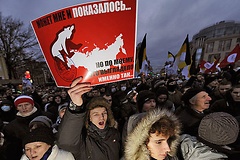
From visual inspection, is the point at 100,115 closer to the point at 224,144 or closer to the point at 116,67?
the point at 116,67

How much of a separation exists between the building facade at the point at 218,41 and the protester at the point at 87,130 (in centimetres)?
5226

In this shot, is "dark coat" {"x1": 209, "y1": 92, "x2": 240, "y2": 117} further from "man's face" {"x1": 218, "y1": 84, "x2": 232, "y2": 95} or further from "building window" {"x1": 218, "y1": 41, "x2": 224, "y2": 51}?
"building window" {"x1": 218, "y1": 41, "x2": 224, "y2": 51}

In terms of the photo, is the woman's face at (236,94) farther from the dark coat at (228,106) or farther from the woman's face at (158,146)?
the woman's face at (158,146)

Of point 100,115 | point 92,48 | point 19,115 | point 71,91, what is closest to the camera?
point 71,91

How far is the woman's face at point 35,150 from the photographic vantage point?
156 centimetres

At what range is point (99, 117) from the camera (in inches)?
73.7

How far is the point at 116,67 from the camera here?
1414 mm

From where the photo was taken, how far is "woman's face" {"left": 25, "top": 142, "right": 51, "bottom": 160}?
1.56 m

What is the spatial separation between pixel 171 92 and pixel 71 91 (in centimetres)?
449

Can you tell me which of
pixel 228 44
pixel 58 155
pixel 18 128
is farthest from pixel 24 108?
pixel 228 44

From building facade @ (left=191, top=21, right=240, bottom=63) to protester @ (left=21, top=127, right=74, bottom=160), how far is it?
52.7 metres

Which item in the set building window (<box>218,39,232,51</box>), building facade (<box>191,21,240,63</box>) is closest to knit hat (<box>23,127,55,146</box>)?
building facade (<box>191,21,240,63</box>)

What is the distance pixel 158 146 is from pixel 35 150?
1.19 metres

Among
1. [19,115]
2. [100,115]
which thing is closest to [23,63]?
[19,115]
